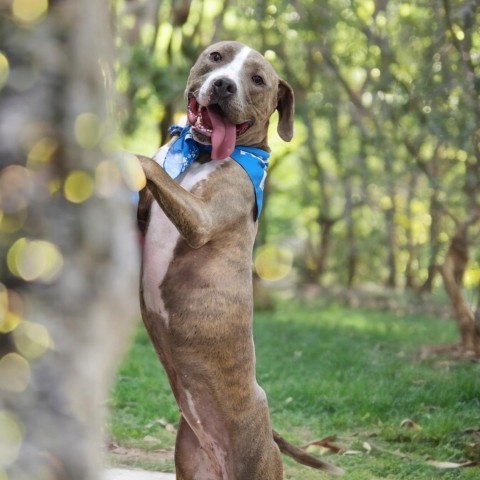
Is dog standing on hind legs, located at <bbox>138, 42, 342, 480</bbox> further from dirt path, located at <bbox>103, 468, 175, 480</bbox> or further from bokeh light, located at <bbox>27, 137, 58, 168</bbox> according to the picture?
bokeh light, located at <bbox>27, 137, 58, 168</bbox>

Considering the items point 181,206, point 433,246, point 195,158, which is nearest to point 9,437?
point 181,206

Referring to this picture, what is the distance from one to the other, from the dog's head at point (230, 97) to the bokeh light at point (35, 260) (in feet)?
9.45

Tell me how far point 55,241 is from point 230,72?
10.3 ft

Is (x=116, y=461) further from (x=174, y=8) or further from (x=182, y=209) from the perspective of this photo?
(x=174, y=8)

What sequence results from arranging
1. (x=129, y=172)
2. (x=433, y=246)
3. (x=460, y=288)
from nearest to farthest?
(x=129, y=172), (x=460, y=288), (x=433, y=246)

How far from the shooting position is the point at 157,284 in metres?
3.94

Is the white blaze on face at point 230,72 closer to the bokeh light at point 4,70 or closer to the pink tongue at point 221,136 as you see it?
the pink tongue at point 221,136

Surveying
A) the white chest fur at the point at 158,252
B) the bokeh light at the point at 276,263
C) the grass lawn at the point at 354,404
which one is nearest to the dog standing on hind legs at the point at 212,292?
the white chest fur at the point at 158,252

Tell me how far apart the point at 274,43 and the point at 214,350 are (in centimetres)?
941

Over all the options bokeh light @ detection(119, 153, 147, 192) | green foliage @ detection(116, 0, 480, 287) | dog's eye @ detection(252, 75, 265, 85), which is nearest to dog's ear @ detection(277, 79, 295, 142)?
dog's eye @ detection(252, 75, 265, 85)

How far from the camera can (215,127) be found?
4.13 m

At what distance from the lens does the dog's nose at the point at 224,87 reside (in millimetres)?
4078

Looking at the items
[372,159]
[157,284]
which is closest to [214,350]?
[157,284]

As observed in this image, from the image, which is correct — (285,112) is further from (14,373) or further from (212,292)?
(14,373)
